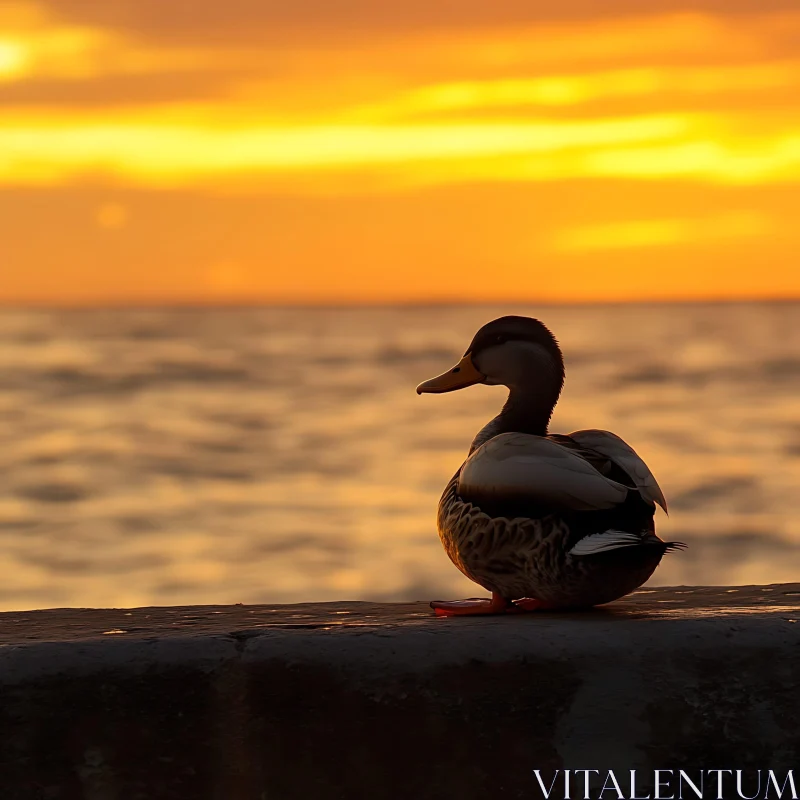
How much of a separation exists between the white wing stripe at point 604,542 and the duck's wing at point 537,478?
0.07 metres

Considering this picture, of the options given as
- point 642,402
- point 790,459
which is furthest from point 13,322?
point 790,459

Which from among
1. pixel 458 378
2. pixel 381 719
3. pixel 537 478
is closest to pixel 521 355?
pixel 458 378

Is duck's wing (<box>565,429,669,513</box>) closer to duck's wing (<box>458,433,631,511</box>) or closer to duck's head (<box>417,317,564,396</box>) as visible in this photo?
duck's wing (<box>458,433,631,511</box>)

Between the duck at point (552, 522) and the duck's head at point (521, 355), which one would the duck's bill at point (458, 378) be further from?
the duck at point (552, 522)

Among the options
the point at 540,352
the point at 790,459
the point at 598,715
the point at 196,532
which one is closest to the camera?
the point at 598,715

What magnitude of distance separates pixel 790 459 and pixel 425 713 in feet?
63.4

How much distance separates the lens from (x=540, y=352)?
4188 mm

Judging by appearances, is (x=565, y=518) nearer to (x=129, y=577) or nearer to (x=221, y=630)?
(x=221, y=630)

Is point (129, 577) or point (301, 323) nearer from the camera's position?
point (129, 577)

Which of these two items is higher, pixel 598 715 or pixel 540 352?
pixel 540 352

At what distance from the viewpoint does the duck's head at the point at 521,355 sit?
4191 mm

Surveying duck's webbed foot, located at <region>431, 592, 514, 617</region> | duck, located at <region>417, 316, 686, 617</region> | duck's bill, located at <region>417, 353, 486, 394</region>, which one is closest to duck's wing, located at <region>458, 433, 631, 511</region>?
duck, located at <region>417, 316, 686, 617</region>

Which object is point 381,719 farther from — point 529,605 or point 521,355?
point 521,355

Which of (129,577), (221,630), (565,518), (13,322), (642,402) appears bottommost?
(221,630)
